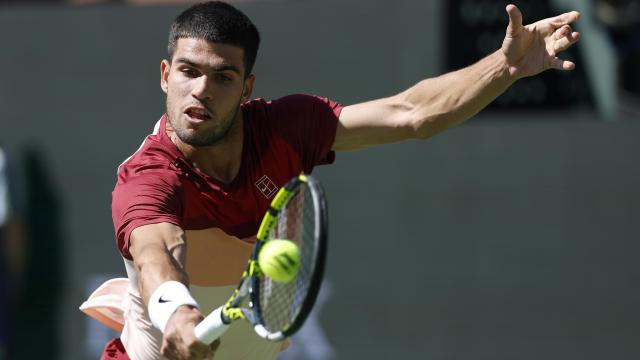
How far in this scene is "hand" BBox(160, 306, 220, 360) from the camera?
150 inches

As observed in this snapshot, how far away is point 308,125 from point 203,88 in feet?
2.06

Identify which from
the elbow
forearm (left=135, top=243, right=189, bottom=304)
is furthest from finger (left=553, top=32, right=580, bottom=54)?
forearm (left=135, top=243, right=189, bottom=304)

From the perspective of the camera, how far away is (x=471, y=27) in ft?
29.5

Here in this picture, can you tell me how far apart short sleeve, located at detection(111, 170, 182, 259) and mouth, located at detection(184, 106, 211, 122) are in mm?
231

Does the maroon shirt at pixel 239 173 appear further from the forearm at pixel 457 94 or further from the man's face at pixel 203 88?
the forearm at pixel 457 94

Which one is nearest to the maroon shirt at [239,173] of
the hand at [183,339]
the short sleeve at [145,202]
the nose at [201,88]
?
the short sleeve at [145,202]

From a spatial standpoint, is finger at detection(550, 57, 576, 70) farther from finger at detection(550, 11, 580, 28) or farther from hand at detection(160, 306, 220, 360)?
hand at detection(160, 306, 220, 360)

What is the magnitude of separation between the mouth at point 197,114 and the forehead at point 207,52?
0.59ft

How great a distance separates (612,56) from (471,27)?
1087 mm

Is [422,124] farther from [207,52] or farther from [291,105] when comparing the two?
[207,52]

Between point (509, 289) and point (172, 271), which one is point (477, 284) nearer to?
point (509, 289)

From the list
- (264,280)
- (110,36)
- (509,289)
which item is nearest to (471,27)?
(509,289)

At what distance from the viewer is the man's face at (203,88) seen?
15.1 ft

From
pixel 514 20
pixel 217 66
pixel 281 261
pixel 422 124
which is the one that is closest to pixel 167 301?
pixel 281 261
